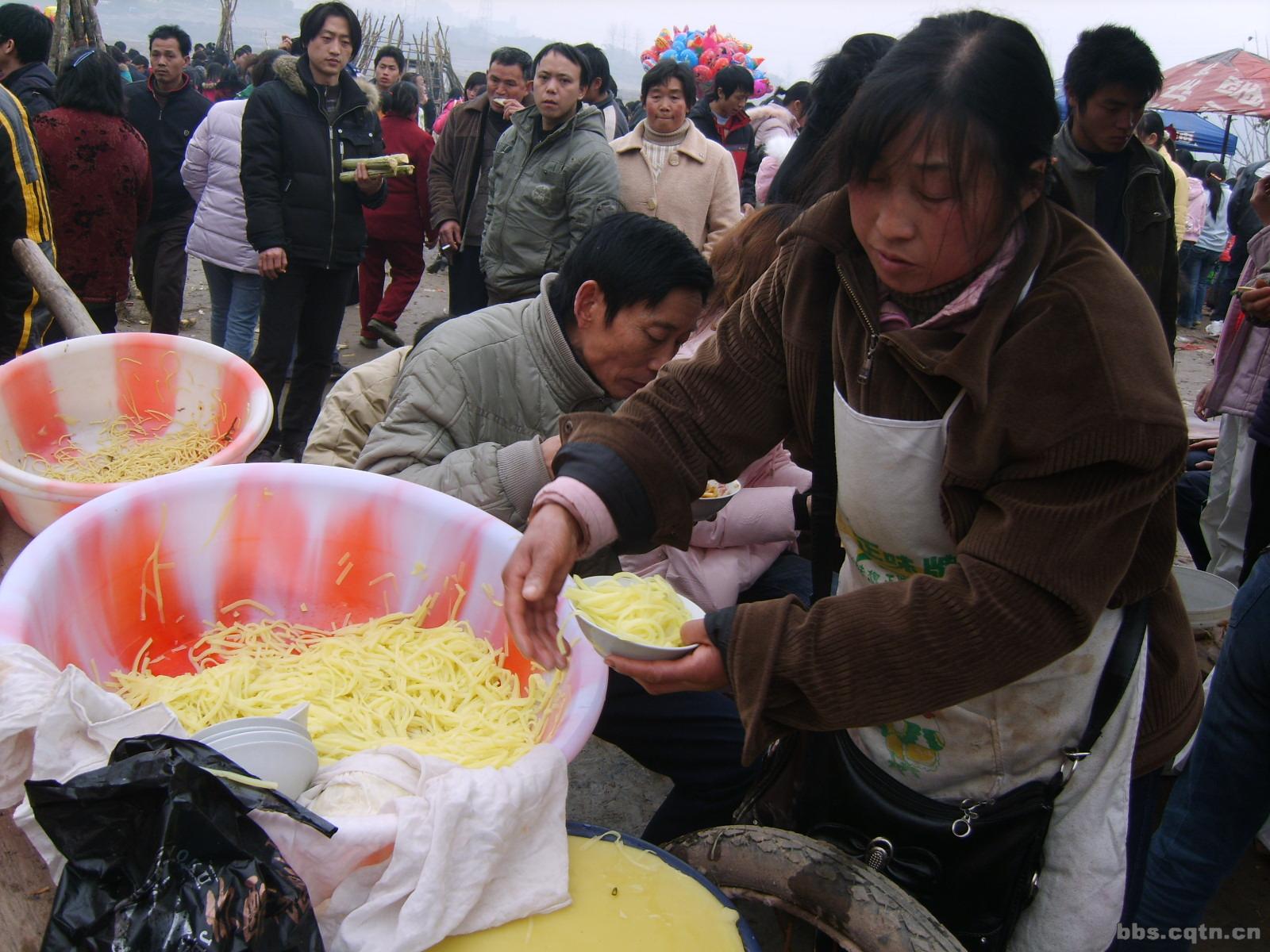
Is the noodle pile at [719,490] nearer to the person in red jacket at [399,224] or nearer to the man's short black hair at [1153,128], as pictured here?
the person in red jacket at [399,224]

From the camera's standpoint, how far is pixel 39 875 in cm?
141

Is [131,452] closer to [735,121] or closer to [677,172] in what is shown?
[677,172]

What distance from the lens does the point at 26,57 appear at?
503 centimetres

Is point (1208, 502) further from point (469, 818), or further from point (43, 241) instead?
point (43, 241)

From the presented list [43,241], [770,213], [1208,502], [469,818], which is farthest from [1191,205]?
[469,818]

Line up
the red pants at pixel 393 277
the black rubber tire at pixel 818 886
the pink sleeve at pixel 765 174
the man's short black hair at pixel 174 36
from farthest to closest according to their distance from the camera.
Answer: the red pants at pixel 393 277 < the man's short black hair at pixel 174 36 < the pink sleeve at pixel 765 174 < the black rubber tire at pixel 818 886

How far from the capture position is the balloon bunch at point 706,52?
9414 millimetres

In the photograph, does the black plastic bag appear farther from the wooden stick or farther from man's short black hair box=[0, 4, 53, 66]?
man's short black hair box=[0, 4, 53, 66]

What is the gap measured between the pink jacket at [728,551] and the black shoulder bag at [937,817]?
3.32 feet

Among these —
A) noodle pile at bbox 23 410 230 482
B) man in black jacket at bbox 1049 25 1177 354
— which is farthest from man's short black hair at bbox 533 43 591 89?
noodle pile at bbox 23 410 230 482

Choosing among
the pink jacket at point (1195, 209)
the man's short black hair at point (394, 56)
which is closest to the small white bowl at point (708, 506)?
the man's short black hair at point (394, 56)

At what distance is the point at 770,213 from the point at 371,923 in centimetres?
222

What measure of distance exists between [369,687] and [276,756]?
0.38 metres

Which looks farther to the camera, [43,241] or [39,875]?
[43,241]
